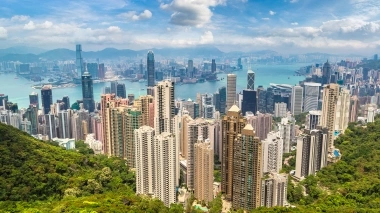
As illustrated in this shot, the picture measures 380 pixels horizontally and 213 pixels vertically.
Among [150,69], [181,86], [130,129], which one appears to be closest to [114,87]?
[150,69]

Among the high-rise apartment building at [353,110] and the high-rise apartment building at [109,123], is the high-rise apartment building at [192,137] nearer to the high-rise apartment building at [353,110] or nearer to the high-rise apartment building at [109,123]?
the high-rise apartment building at [109,123]

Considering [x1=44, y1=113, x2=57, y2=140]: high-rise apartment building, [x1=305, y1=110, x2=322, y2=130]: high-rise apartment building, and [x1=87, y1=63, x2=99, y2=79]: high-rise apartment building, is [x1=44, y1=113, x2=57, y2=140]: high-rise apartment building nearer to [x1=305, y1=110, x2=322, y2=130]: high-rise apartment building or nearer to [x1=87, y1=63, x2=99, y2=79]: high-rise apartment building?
[x1=87, y1=63, x2=99, y2=79]: high-rise apartment building

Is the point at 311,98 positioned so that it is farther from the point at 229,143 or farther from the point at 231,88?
the point at 229,143

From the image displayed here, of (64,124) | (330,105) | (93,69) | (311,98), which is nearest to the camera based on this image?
(330,105)

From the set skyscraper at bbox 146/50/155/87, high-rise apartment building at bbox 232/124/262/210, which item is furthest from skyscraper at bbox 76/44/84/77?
high-rise apartment building at bbox 232/124/262/210

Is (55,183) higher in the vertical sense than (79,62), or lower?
lower

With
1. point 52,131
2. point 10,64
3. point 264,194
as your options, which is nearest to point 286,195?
point 264,194
